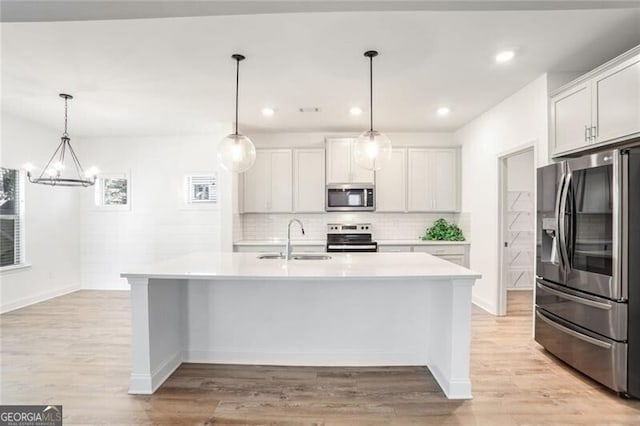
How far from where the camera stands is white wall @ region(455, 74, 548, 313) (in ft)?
11.7

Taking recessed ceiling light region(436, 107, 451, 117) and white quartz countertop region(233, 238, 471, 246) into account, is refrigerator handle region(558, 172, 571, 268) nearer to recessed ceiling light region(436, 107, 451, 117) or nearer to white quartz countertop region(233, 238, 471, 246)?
recessed ceiling light region(436, 107, 451, 117)

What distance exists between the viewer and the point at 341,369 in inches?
114

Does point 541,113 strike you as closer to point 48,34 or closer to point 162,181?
point 48,34

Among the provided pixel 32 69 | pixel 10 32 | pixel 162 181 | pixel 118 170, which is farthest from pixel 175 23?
pixel 118 170

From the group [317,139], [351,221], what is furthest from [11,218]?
[351,221]

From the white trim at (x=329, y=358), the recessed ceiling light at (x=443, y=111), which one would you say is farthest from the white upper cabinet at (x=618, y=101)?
the white trim at (x=329, y=358)

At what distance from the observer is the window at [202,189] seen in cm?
584

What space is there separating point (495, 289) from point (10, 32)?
17.4 ft

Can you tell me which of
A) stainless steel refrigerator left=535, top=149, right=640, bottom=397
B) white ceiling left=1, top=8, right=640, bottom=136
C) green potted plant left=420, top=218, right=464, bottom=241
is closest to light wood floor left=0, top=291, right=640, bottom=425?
stainless steel refrigerator left=535, top=149, right=640, bottom=397

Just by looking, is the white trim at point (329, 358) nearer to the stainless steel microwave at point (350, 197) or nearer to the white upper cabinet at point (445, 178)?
the stainless steel microwave at point (350, 197)

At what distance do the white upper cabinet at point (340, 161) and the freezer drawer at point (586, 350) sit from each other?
303 cm

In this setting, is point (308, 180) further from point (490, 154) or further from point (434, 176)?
point (490, 154)

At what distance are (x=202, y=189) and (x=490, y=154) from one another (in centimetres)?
436

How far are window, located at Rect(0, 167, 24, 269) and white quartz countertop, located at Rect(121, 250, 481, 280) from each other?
11.0 feet
